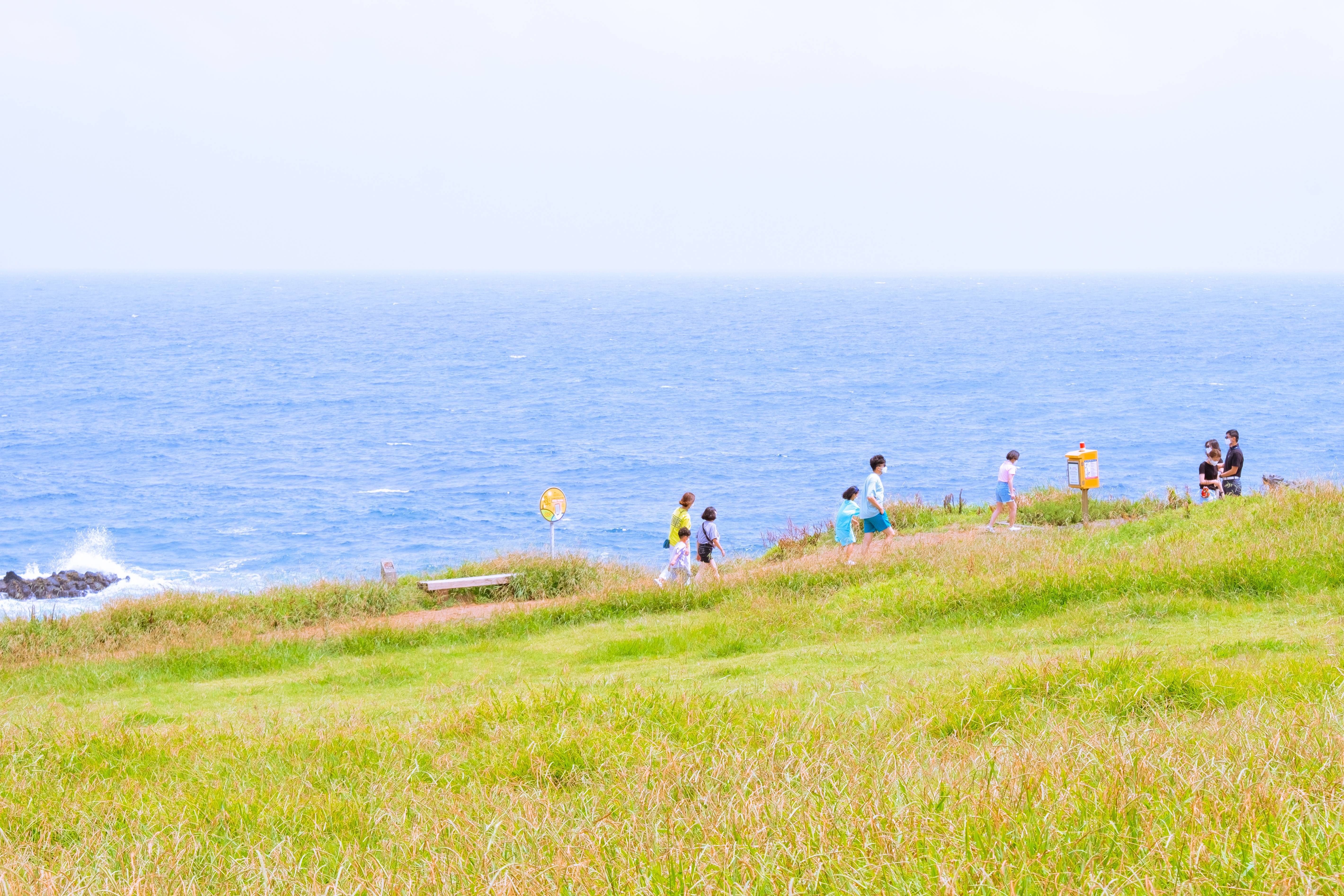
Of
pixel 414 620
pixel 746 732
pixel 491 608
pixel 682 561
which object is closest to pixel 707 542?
pixel 682 561

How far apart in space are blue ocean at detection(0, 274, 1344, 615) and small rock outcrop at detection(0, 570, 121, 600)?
886 mm

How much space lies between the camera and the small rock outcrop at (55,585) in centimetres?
3550

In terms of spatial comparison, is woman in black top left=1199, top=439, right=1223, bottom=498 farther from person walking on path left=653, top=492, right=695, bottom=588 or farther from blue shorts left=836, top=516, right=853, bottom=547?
person walking on path left=653, top=492, right=695, bottom=588

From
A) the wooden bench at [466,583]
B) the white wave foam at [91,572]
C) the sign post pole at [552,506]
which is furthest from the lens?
the white wave foam at [91,572]

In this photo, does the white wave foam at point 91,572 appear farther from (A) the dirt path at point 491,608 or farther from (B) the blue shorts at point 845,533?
(B) the blue shorts at point 845,533

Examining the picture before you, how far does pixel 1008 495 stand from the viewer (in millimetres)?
20609

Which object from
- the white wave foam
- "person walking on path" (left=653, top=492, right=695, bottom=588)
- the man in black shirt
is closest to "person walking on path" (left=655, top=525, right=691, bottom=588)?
"person walking on path" (left=653, top=492, right=695, bottom=588)

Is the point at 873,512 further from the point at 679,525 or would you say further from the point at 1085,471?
the point at 1085,471

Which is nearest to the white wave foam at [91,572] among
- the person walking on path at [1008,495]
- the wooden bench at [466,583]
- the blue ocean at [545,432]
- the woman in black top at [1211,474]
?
the blue ocean at [545,432]

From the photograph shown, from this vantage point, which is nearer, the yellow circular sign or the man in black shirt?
the man in black shirt

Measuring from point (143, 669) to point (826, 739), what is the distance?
35.0ft

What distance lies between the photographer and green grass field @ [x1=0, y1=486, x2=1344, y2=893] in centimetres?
415

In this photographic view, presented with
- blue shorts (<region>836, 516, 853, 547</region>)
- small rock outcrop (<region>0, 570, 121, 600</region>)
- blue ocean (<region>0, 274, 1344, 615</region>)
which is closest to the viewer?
blue shorts (<region>836, 516, 853, 547</region>)

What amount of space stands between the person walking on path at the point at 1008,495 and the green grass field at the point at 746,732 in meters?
2.84
